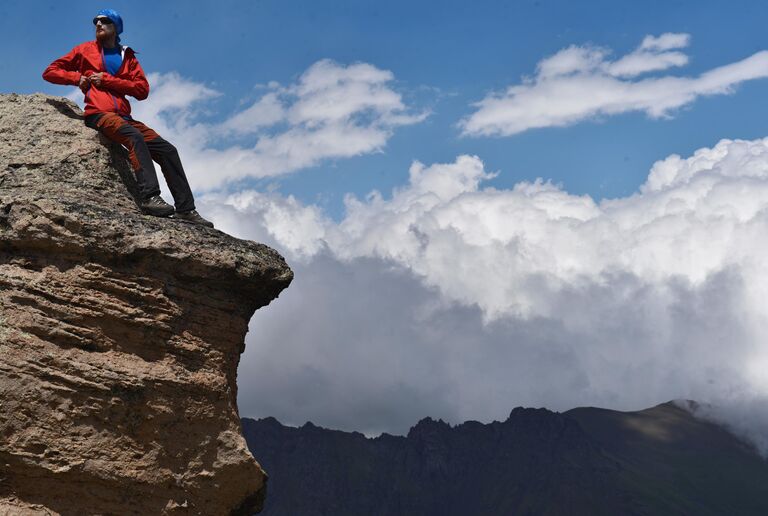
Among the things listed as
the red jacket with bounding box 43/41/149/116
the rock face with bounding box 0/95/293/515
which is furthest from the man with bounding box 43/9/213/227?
the rock face with bounding box 0/95/293/515

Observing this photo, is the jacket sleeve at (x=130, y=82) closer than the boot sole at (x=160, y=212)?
No

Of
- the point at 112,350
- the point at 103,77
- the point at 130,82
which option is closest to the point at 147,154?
the point at 130,82

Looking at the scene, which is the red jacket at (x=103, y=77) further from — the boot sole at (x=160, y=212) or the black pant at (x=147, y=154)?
the boot sole at (x=160, y=212)

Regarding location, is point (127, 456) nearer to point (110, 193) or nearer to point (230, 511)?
point (230, 511)

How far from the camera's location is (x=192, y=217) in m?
19.9

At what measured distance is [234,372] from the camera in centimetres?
1912

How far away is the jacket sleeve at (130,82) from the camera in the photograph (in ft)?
64.7

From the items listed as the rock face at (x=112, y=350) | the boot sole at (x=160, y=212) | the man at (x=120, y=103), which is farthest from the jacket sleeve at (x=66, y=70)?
the boot sole at (x=160, y=212)

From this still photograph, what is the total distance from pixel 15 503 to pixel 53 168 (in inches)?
225

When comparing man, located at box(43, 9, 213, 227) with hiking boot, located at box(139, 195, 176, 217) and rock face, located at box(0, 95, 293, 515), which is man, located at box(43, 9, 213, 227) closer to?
hiking boot, located at box(139, 195, 176, 217)

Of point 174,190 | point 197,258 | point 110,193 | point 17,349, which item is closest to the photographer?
point 17,349

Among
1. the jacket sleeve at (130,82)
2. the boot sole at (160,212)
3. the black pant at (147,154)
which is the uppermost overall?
the jacket sleeve at (130,82)

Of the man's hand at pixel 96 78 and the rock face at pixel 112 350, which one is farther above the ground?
the man's hand at pixel 96 78

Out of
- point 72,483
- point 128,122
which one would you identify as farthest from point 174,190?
point 72,483
